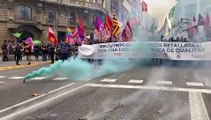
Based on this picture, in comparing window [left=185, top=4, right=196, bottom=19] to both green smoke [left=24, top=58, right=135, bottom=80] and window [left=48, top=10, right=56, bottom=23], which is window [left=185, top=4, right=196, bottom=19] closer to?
green smoke [left=24, top=58, right=135, bottom=80]

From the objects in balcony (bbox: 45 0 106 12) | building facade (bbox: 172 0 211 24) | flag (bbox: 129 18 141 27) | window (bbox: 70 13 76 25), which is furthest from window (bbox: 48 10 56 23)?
flag (bbox: 129 18 141 27)

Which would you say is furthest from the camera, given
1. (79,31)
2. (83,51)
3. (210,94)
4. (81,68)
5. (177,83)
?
(79,31)

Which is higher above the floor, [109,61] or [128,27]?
[128,27]

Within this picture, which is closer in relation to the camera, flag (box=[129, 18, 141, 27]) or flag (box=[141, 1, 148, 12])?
flag (box=[129, 18, 141, 27])

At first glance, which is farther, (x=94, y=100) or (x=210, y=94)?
(x=210, y=94)

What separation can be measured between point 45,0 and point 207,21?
28.2 metres

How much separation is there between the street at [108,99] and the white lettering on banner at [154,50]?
5606mm

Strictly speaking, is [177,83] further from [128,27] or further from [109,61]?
[128,27]

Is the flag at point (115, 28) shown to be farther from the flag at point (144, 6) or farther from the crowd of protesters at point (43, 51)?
the crowd of protesters at point (43, 51)

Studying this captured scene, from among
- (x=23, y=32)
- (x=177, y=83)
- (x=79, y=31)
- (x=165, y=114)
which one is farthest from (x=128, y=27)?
(x=23, y=32)

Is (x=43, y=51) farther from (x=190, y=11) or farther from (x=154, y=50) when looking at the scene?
(x=190, y=11)

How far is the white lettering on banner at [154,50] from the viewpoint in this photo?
19.5 meters

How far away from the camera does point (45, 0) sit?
2015 inches

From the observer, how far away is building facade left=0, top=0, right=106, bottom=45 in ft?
152
